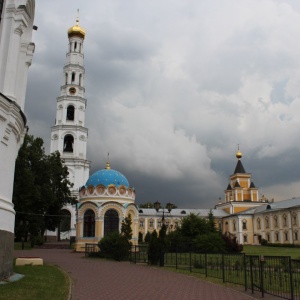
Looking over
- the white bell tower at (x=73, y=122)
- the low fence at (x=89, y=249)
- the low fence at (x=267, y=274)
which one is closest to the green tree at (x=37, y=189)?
the low fence at (x=89, y=249)

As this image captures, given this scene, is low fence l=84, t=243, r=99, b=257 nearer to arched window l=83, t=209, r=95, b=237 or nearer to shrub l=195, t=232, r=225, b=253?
arched window l=83, t=209, r=95, b=237

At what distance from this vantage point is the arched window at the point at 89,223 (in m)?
39.7

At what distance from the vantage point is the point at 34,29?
57.8 feet

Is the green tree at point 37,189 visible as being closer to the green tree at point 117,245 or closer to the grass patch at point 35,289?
the green tree at point 117,245

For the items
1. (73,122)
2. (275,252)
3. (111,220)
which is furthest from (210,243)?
(73,122)

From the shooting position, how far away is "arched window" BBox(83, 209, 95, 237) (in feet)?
130

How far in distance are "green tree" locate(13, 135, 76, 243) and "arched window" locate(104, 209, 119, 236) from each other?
6.48m

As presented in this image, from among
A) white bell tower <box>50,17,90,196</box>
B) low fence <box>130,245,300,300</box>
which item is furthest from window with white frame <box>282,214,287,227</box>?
low fence <box>130,245,300,300</box>

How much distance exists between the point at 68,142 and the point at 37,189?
28.2 metres

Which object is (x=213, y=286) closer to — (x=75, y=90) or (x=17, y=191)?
(x=17, y=191)

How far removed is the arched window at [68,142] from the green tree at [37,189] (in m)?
17.6

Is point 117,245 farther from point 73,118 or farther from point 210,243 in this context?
point 73,118

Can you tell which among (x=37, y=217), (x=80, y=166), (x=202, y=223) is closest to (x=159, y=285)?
(x=37, y=217)

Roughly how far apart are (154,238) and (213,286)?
10.2 metres
